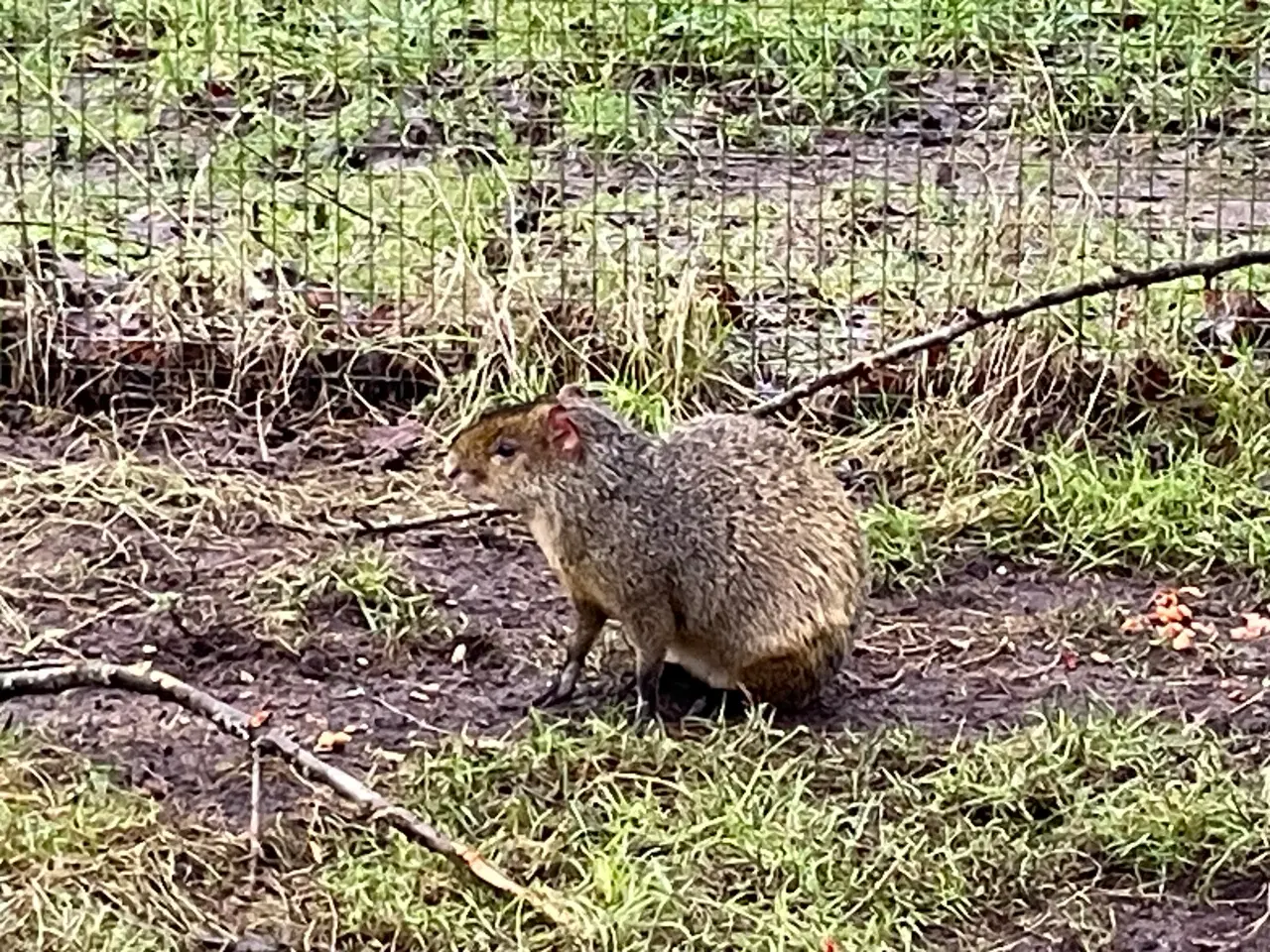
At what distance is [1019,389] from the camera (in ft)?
22.8

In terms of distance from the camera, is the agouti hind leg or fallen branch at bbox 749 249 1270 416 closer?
fallen branch at bbox 749 249 1270 416

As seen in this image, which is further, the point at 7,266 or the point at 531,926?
the point at 7,266

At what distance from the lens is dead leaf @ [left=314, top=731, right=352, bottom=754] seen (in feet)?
16.6

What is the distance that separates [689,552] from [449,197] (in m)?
2.68

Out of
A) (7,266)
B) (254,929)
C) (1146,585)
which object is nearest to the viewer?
(254,929)

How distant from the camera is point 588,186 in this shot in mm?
8297

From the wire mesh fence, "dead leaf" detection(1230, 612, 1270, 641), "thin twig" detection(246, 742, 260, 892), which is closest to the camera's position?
"thin twig" detection(246, 742, 260, 892)

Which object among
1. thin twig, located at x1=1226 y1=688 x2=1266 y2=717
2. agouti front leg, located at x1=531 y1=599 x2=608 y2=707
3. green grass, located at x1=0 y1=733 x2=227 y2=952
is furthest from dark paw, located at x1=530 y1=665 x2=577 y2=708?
thin twig, located at x1=1226 y1=688 x2=1266 y2=717

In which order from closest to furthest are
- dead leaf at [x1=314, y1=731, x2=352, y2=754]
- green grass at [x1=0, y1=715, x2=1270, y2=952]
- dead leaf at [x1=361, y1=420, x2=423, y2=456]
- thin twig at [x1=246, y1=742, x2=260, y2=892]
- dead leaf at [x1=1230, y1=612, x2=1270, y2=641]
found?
green grass at [x1=0, y1=715, x2=1270, y2=952]
thin twig at [x1=246, y1=742, x2=260, y2=892]
dead leaf at [x1=314, y1=731, x2=352, y2=754]
dead leaf at [x1=1230, y1=612, x2=1270, y2=641]
dead leaf at [x1=361, y1=420, x2=423, y2=456]

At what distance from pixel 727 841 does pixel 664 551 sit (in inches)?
33.1

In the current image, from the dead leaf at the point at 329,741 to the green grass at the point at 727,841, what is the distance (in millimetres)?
229

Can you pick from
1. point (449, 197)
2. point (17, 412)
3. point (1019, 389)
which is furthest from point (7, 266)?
point (1019, 389)

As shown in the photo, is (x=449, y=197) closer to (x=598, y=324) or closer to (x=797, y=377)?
(x=598, y=324)

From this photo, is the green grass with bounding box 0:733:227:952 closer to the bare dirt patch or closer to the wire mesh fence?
the bare dirt patch
